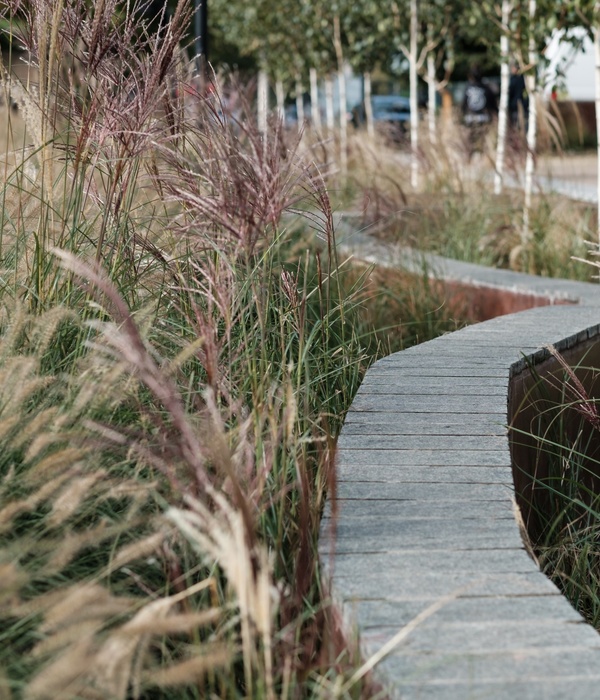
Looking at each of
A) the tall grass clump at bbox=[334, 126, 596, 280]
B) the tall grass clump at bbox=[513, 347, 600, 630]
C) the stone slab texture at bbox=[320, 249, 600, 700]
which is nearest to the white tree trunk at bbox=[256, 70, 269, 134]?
the tall grass clump at bbox=[334, 126, 596, 280]

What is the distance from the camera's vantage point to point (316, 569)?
2.07 meters

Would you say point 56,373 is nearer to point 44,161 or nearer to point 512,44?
point 44,161

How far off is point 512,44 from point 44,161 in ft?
20.5

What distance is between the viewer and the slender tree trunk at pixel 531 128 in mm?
7082

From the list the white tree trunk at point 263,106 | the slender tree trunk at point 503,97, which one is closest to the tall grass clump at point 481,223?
the slender tree trunk at point 503,97

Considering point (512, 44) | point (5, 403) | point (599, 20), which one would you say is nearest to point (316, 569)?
point (5, 403)

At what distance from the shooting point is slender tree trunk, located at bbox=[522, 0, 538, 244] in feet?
23.2

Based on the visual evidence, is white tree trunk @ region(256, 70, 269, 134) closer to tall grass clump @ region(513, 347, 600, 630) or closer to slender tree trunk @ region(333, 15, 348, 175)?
tall grass clump @ region(513, 347, 600, 630)

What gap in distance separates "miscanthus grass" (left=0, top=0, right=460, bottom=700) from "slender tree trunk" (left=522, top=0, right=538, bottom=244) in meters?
3.90

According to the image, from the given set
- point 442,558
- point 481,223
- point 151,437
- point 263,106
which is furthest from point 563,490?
point 481,223

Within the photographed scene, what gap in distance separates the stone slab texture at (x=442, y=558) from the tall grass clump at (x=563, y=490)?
0.22 metres

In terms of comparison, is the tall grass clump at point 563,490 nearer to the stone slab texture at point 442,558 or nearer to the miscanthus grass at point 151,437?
the stone slab texture at point 442,558

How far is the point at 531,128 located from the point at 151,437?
19.7ft

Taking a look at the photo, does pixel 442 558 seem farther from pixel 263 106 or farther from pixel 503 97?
pixel 503 97
